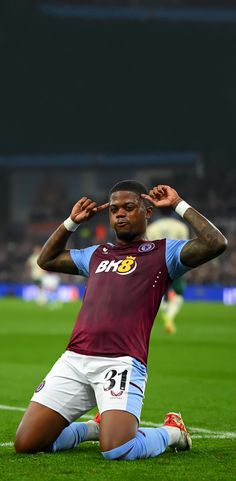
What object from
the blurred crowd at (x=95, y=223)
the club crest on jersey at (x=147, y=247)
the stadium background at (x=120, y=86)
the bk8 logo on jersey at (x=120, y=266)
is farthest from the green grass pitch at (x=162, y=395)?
the stadium background at (x=120, y=86)

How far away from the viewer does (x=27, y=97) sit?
1786 inches

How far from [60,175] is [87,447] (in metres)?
47.0

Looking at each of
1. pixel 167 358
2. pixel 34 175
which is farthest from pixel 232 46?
pixel 167 358

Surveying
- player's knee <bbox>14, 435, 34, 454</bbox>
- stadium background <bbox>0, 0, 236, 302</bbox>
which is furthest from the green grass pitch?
stadium background <bbox>0, 0, 236, 302</bbox>

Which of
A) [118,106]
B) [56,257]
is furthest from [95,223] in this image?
[56,257]

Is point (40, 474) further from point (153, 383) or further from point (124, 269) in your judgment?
point (153, 383)

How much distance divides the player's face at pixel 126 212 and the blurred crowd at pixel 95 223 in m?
32.9

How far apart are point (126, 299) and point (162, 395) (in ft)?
14.2

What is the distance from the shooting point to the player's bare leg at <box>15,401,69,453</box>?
6910mm

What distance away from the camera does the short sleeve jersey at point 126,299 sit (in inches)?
277

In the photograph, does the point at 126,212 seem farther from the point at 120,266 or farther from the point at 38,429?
the point at 38,429

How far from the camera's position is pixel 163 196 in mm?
7062

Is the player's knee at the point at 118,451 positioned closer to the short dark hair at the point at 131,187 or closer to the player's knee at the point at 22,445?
the player's knee at the point at 22,445

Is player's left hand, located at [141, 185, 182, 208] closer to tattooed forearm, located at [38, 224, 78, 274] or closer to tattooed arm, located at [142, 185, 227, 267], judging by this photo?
tattooed arm, located at [142, 185, 227, 267]
